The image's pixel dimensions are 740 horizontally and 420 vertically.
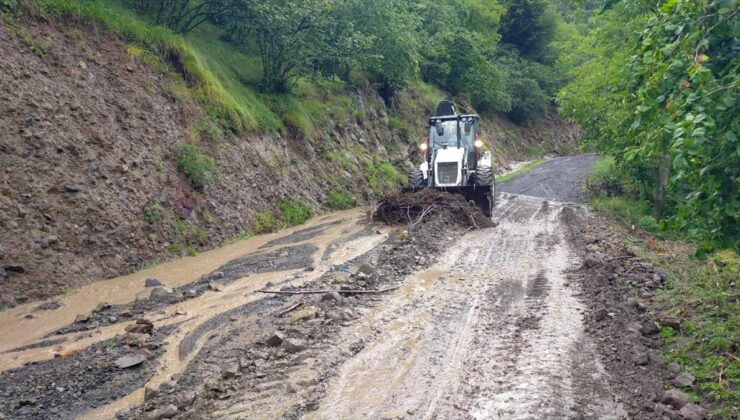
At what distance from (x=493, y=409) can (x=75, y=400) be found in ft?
13.4

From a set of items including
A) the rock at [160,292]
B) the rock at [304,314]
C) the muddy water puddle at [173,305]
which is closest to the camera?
the muddy water puddle at [173,305]

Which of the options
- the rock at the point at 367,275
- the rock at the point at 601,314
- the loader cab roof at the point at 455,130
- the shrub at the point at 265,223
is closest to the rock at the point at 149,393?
the rock at the point at 367,275

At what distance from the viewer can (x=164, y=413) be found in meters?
4.96

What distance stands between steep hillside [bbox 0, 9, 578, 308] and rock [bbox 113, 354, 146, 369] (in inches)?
140

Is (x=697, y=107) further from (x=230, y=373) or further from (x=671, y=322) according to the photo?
(x=230, y=373)

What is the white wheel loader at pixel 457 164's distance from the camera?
624 inches

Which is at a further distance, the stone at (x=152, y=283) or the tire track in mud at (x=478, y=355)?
the stone at (x=152, y=283)

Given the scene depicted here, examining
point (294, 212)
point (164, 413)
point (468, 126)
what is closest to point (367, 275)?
point (164, 413)

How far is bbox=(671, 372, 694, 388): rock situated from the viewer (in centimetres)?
498

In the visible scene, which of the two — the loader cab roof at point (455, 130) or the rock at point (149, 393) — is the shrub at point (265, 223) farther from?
the rock at point (149, 393)

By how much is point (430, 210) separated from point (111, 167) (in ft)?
24.7

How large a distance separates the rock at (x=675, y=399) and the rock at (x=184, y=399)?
414cm

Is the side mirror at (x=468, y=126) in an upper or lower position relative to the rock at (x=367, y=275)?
upper

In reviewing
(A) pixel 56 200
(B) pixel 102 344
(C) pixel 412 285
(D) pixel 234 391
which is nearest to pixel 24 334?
(B) pixel 102 344
